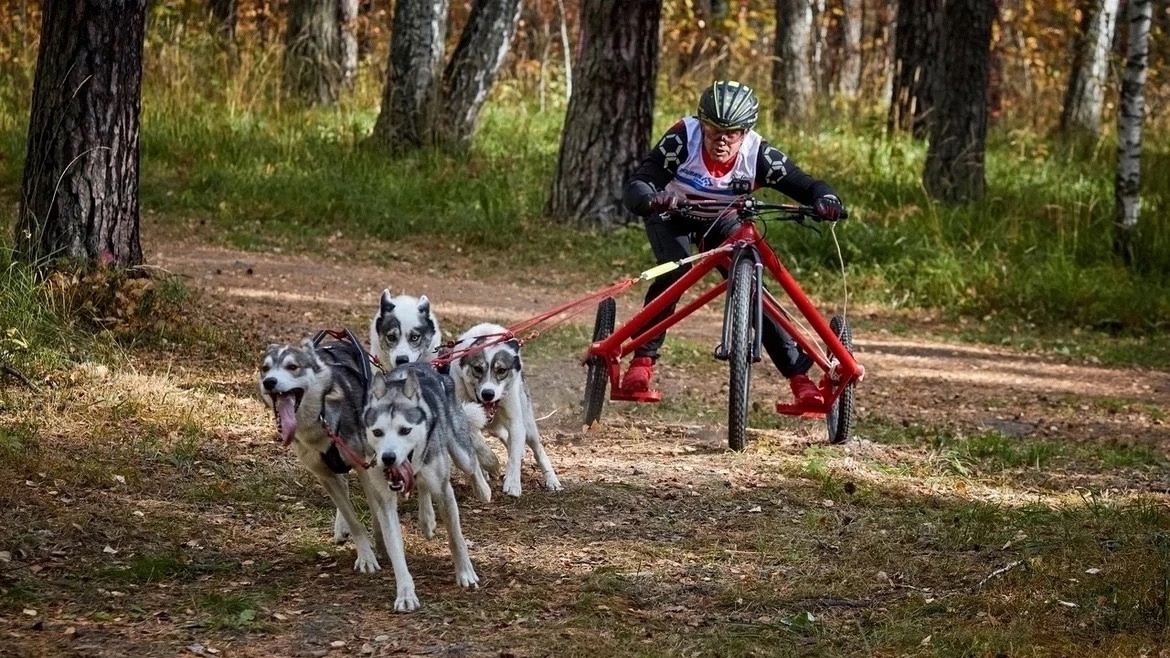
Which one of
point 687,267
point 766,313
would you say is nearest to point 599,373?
point 687,267

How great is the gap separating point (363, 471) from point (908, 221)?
353 inches

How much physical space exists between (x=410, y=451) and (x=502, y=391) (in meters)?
1.49

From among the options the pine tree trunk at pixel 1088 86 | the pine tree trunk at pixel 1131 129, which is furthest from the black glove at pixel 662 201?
the pine tree trunk at pixel 1088 86

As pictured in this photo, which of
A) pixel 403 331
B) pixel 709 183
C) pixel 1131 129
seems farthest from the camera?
pixel 1131 129

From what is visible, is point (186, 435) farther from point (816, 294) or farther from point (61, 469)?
point (816, 294)

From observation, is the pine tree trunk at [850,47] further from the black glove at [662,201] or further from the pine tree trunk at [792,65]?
the black glove at [662,201]

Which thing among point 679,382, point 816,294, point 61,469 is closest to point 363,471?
point 61,469

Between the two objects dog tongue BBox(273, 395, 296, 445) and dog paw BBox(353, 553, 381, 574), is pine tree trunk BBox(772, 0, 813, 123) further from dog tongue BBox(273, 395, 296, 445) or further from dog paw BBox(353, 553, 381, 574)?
dog tongue BBox(273, 395, 296, 445)

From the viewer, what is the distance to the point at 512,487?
21.6 feet

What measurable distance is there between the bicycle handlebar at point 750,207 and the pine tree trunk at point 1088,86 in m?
12.1

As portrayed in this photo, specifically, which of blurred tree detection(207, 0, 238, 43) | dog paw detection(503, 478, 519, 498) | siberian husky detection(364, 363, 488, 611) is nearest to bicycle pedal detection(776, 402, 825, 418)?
dog paw detection(503, 478, 519, 498)

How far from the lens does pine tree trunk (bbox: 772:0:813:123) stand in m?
18.2

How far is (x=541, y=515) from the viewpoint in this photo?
6344 millimetres

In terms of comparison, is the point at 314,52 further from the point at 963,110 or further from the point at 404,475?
the point at 404,475
